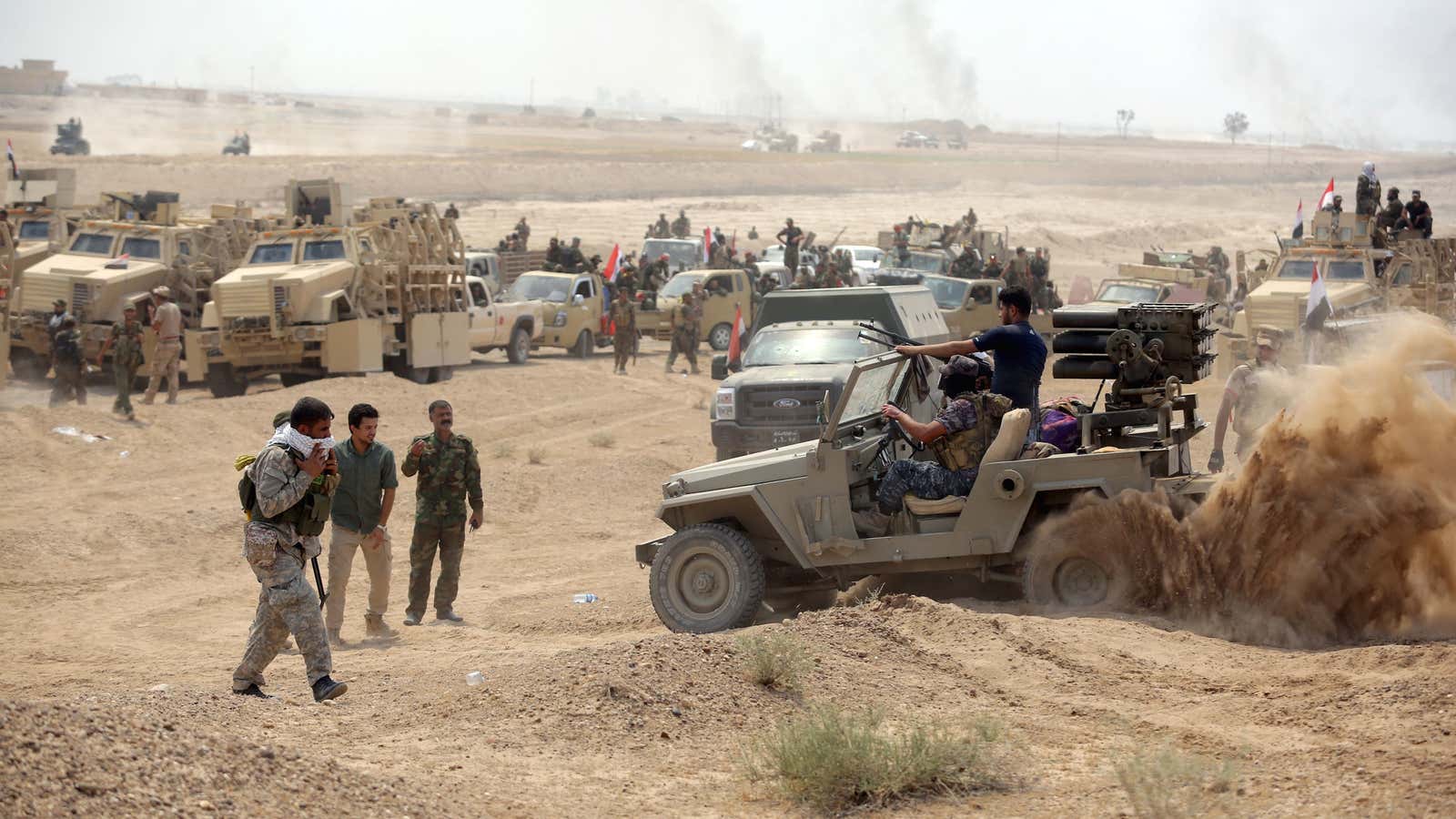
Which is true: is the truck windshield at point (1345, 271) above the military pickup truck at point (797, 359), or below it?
above

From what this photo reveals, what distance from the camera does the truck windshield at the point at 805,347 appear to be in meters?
16.0

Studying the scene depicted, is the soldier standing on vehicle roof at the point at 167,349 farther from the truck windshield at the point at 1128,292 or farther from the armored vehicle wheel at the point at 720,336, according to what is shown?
the truck windshield at the point at 1128,292

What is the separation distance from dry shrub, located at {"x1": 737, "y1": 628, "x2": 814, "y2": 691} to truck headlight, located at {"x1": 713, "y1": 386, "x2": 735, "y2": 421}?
314 inches

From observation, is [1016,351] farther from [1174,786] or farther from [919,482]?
[1174,786]

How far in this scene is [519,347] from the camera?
2692cm

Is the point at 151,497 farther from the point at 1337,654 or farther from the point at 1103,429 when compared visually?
the point at 1337,654

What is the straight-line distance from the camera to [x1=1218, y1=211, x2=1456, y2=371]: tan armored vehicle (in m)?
23.2

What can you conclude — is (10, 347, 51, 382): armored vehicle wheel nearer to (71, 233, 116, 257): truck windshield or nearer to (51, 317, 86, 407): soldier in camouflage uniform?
(71, 233, 116, 257): truck windshield

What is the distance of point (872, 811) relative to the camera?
5.92 m

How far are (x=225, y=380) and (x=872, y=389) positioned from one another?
14.4m

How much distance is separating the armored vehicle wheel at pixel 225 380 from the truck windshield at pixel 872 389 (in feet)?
46.3

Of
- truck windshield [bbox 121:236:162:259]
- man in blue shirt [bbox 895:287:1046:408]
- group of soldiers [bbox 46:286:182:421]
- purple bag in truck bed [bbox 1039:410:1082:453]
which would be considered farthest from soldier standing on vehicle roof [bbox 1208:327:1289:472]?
truck windshield [bbox 121:236:162:259]

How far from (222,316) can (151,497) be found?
6.61 m

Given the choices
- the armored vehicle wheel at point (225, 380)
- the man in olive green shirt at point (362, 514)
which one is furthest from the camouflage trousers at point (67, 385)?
the man in olive green shirt at point (362, 514)
